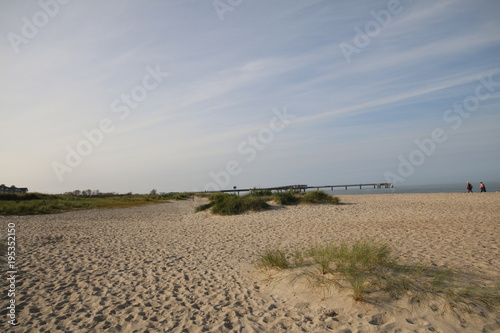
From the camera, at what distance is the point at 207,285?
5633mm

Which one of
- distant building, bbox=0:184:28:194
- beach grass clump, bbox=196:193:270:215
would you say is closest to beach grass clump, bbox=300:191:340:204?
beach grass clump, bbox=196:193:270:215

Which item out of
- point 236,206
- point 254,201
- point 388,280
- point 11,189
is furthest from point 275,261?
point 11,189

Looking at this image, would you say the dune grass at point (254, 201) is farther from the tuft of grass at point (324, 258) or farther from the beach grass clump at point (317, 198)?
the tuft of grass at point (324, 258)

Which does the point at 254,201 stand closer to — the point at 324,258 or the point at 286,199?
the point at 286,199

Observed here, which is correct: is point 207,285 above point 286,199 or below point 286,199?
below

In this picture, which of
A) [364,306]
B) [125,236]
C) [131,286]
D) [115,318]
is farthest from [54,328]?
[125,236]

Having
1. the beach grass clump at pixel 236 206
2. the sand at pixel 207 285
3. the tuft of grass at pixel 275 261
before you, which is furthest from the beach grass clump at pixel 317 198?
the tuft of grass at pixel 275 261

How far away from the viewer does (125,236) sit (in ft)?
38.7

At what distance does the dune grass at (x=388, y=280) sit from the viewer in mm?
3955

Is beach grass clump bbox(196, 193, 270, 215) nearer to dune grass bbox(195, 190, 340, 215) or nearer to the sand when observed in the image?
dune grass bbox(195, 190, 340, 215)

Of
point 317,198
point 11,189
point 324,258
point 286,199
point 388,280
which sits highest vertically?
point 11,189

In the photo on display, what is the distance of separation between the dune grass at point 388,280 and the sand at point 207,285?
0.21 m

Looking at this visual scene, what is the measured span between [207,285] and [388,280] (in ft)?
10.6

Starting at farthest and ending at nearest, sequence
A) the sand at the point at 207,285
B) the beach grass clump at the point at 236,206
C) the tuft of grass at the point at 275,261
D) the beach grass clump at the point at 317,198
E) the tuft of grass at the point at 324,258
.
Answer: the beach grass clump at the point at 317,198 < the beach grass clump at the point at 236,206 < the tuft of grass at the point at 275,261 < the tuft of grass at the point at 324,258 < the sand at the point at 207,285
